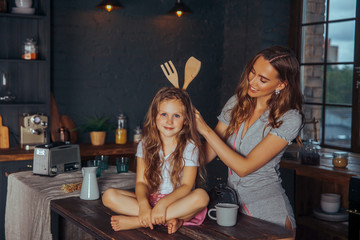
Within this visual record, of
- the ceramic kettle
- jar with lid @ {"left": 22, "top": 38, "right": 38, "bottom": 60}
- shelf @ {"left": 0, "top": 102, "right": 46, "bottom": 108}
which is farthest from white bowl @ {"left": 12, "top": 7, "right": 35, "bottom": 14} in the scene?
the ceramic kettle

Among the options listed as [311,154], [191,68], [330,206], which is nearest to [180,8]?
[311,154]

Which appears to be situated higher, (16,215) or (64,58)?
(64,58)

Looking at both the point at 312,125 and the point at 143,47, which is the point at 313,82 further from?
the point at 143,47

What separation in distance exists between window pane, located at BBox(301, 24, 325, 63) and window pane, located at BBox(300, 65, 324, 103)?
89 millimetres

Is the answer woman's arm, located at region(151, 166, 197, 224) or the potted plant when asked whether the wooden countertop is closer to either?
the potted plant

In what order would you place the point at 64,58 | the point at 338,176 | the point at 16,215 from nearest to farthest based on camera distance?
the point at 16,215 < the point at 338,176 < the point at 64,58

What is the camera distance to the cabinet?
3955mm

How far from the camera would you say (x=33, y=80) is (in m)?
4.12

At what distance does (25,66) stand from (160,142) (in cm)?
257

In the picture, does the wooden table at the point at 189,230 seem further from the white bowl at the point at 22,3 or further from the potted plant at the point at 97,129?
the white bowl at the point at 22,3

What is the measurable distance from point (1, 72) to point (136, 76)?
1341mm

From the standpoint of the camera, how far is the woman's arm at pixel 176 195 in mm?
1679

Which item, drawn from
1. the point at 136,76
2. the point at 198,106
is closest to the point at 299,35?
the point at 198,106

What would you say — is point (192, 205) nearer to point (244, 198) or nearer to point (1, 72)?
point (244, 198)
